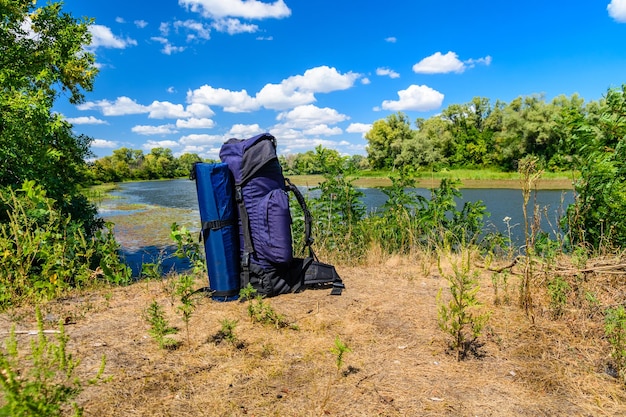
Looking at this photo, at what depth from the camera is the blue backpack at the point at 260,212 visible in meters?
3.51

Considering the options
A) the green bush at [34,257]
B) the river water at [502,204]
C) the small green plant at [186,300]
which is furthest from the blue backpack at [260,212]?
the river water at [502,204]

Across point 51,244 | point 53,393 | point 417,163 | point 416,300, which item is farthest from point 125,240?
point 53,393

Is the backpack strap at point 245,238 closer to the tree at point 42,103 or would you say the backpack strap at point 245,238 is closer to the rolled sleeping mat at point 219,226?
the rolled sleeping mat at point 219,226

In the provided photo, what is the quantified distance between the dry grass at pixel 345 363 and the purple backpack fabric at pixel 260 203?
1.66 feet

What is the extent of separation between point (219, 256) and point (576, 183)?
171 inches

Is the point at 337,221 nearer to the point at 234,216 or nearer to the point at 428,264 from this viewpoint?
the point at 428,264

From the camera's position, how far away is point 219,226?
349cm

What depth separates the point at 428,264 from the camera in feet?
16.7

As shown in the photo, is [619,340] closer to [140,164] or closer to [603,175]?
[603,175]

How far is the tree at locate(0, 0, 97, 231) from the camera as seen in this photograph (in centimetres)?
618

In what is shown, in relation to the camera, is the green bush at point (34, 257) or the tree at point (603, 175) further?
the tree at point (603, 175)

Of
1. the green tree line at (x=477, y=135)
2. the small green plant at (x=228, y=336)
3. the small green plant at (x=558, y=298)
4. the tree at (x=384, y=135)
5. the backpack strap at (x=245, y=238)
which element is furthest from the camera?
the tree at (x=384, y=135)

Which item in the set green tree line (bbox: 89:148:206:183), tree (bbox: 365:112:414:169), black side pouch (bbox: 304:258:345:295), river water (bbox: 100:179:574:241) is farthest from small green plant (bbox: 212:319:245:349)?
green tree line (bbox: 89:148:206:183)

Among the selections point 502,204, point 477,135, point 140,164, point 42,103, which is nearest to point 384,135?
point 477,135
